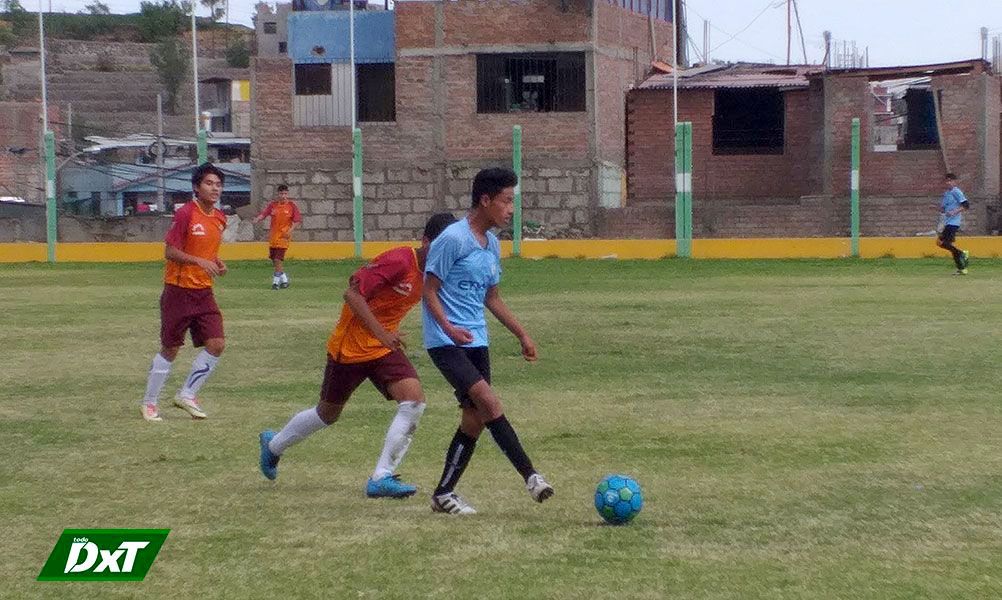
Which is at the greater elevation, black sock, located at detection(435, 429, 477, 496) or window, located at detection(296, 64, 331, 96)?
window, located at detection(296, 64, 331, 96)

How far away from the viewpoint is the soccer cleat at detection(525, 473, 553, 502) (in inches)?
304

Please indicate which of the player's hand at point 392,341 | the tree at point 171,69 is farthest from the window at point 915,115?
the tree at point 171,69

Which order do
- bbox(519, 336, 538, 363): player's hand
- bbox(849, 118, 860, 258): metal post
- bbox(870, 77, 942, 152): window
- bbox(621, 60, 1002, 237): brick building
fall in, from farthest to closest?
bbox(870, 77, 942, 152): window < bbox(621, 60, 1002, 237): brick building < bbox(849, 118, 860, 258): metal post < bbox(519, 336, 538, 363): player's hand

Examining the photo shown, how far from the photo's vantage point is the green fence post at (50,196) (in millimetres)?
34219

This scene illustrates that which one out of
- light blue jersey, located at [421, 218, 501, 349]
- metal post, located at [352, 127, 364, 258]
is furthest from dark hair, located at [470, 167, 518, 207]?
metal post, located at [352, 127, 364, 258]

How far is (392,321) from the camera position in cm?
873

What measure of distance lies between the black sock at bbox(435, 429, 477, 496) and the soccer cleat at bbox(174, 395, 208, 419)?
13.3ft

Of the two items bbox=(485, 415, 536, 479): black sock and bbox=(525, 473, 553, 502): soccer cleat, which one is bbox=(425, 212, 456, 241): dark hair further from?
bbox=(525, 473, 553, 502): soccer cleat

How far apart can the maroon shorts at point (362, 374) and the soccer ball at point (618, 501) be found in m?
1.44

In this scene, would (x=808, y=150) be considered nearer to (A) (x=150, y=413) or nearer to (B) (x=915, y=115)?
(B) (x=915, y=115)

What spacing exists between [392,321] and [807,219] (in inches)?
1308

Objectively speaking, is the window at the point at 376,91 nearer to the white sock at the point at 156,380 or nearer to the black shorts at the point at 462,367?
the white sock at the point at 156,380

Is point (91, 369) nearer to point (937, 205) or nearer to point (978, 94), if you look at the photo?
point (937, 205)

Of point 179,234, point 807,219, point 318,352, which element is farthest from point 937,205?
point 179,234
